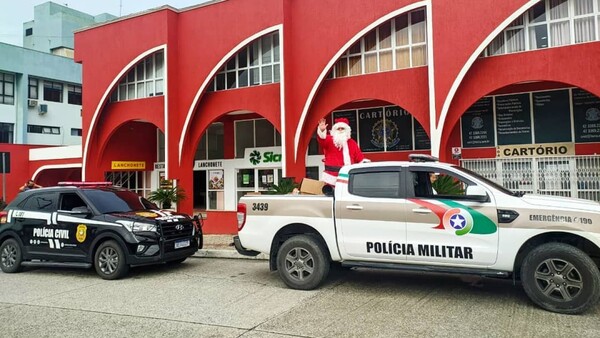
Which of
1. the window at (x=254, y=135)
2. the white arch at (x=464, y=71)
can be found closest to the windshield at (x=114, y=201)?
the white arch at (x=464, y=71)

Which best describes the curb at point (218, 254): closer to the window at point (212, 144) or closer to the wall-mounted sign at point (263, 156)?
the wall-mounted sign at point (263, 156)

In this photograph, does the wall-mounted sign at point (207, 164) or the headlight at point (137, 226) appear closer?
the headlight at point (137, 226)

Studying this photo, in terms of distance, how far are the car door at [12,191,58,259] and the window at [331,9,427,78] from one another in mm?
8149

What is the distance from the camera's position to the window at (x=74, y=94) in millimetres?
38250

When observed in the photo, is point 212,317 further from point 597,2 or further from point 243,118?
point 243,118

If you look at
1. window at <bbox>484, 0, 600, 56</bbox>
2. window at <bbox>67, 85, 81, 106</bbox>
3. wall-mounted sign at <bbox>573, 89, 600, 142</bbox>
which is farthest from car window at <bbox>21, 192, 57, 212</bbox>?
window at <bbox>67, 85, 81, 106</bbox>

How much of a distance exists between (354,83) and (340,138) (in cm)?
455

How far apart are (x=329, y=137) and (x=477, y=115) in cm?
655

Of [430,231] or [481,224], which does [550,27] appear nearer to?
[481,224]

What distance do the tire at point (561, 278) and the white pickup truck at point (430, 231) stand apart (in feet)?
0.03

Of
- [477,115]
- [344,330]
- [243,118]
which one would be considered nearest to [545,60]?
[477,115]

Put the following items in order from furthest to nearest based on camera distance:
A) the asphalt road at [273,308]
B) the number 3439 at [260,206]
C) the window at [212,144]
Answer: the window at [212,144] → the number 3439 at [260,206] → the asphalt road at [273,308]

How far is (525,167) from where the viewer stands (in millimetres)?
12383

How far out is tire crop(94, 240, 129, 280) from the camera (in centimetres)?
796
